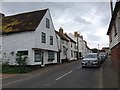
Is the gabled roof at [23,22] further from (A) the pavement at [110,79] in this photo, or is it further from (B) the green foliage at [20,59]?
(A) the pavement at [110,79]

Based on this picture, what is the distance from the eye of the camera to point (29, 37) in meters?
25.8

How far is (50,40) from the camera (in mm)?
Answer: 31531

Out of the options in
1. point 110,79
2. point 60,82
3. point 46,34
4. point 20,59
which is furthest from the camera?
point 46,34

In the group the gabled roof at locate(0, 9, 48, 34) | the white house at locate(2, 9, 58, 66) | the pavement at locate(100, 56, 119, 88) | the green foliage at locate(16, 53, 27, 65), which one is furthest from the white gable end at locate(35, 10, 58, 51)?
the pavement at locate(100, 56, 119, 88)

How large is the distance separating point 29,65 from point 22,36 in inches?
152

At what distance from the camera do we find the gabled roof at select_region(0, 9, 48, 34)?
87.0 feet

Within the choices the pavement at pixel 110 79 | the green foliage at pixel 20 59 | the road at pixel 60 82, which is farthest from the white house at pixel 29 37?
the pavement at pixel 110 79

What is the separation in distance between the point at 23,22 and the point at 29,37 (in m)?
3.45

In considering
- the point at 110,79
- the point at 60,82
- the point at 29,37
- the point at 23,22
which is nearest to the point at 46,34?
the point at 23,22

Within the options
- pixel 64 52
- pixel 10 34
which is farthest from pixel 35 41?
pixel 64 52

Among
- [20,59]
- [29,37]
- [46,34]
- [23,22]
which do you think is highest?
[23,22]

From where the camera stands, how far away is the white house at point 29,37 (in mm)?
25812

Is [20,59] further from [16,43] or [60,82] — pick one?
[60,82]

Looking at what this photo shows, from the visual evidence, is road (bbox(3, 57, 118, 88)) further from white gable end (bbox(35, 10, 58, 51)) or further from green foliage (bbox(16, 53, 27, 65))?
white gable end (bbox(35, 10, 58, 51))
